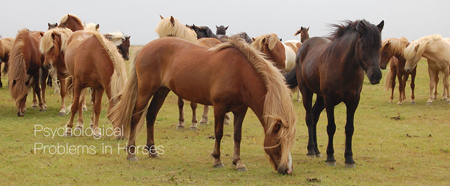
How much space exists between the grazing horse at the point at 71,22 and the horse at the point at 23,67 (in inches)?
54.0

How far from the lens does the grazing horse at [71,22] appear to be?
536 inches

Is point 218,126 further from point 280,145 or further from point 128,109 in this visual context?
point 128,109

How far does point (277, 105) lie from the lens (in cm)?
583

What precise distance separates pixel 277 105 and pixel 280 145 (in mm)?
478

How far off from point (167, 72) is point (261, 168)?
184 cm

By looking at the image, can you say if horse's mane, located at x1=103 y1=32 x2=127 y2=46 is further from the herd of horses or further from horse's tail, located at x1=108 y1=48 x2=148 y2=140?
horse's tail, located at x1=108 y1=48 x2=148 y2=140

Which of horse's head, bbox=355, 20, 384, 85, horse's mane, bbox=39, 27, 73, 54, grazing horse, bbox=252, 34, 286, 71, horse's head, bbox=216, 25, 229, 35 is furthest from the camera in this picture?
horse's head, bbox=216, 25, 229, 35

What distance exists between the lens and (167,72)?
22.1 feet

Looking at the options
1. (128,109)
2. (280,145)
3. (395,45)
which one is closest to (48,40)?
(128,109)

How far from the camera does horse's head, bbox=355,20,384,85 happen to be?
6148 millimetres

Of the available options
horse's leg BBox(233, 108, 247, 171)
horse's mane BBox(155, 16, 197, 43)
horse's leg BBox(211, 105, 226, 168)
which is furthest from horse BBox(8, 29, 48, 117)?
horse's leg BBox(233, 108, 247, 171)

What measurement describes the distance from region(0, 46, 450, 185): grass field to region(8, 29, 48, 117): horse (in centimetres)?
55

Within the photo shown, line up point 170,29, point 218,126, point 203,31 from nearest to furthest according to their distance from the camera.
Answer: point 218,126 < point 170,29 < point 203,31

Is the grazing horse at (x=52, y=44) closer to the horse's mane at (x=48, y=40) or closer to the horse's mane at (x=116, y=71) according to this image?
the horse's mane at (x=48, y=40)
